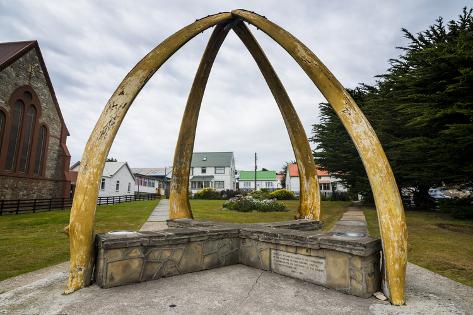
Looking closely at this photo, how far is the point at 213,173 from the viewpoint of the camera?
185ft

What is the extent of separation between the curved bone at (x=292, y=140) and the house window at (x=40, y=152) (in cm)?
2152

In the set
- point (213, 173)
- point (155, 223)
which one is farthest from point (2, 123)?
point (213, 173)

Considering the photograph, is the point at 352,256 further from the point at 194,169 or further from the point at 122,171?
the point at 194,169

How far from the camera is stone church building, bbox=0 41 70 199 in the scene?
20.0 metres

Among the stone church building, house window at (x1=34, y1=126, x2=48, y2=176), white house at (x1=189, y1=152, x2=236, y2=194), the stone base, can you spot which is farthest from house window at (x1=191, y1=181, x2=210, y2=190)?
the stone base

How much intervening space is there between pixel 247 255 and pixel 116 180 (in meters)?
41.9

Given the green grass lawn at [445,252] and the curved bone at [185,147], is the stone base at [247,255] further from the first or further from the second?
the curved bone at [185,147]

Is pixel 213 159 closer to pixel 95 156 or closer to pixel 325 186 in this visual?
pixel 325 186

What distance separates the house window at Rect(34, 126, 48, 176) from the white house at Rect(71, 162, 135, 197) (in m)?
15.8

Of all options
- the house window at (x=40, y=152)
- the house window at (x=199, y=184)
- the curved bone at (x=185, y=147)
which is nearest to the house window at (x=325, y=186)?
the house window at (x=199, y=184)

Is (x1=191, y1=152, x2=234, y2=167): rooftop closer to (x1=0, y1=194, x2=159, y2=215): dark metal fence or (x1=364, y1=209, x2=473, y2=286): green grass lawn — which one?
(x1=0, y1=194, x2=159, y2=215): dark metal fence

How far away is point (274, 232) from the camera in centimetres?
524

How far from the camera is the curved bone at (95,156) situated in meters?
4.22

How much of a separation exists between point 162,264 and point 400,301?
3633 mm
